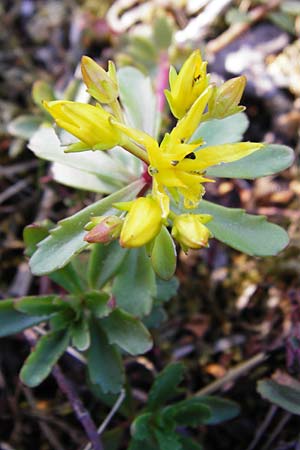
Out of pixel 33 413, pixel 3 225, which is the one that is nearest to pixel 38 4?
pixel 3 225

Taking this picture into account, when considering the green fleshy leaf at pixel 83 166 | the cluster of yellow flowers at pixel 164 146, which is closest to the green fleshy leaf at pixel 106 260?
the green fleshy leaf at pixel 83 166

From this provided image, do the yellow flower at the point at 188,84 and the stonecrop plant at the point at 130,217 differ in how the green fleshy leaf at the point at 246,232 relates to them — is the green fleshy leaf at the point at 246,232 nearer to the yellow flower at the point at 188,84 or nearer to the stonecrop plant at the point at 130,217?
the stonecrop plant at the point at 130,217

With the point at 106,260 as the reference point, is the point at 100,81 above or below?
above

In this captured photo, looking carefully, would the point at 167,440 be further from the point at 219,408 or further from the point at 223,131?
the point at 223,131

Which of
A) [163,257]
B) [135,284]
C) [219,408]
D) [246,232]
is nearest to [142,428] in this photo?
[219,408]

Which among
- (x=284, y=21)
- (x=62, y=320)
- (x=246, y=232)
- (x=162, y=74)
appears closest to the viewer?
(x=246, y=232)

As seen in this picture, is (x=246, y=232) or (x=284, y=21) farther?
(x=284, y=21)
